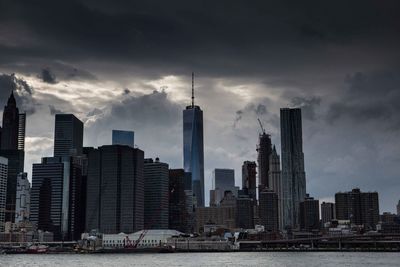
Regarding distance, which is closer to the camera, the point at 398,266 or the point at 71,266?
the point at 398,266

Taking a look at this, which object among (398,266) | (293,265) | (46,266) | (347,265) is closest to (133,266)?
(46,266)

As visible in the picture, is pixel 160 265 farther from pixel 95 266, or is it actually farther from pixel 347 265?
pixel 347 265

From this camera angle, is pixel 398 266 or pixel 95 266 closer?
pixel 398 266

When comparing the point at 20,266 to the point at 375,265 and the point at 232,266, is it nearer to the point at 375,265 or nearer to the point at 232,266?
the point at 232,266

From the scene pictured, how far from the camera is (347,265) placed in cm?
17138

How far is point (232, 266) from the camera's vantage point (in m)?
171

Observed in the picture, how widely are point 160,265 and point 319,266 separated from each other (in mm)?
42304

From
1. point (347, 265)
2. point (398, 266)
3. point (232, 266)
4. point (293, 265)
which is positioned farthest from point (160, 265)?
point (398, 266)

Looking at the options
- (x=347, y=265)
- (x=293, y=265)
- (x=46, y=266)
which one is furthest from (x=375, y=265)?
(x=46, y=266)

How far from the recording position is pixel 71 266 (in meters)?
180

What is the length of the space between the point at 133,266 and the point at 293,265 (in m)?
40.9

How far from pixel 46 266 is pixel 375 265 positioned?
8467 centimetres

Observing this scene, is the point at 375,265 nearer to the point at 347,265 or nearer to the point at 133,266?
the point at 347,265

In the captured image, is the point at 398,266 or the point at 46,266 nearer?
the point at 398,266
